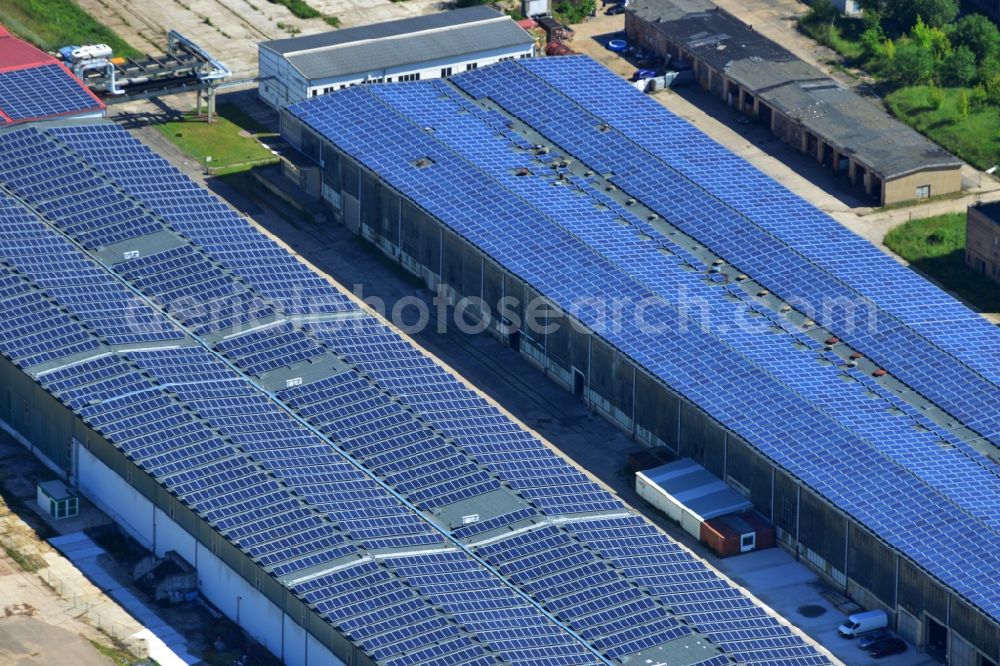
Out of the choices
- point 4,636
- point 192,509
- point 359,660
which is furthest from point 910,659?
point 4,636

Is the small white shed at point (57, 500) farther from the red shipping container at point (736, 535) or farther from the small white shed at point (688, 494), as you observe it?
the red shipping container at point (736, 535)

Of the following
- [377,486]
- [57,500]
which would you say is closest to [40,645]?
[57,500]

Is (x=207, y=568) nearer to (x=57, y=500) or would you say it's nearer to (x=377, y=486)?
(x=377, y=486)

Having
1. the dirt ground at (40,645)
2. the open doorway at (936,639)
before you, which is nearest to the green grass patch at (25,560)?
the dirt ground at (40,645)

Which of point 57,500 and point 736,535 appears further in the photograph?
point 736,535

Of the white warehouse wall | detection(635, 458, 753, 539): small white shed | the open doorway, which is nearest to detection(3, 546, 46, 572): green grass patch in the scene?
the white warehouse wall

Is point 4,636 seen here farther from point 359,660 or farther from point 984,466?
point 984,466
